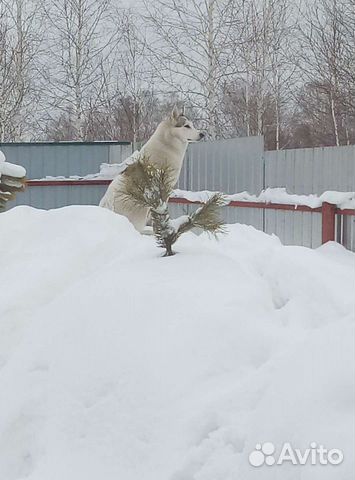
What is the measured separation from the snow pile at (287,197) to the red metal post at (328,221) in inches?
2.6

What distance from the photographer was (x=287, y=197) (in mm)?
7277

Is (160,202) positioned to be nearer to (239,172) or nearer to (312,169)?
(312,169)

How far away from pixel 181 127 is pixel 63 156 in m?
3.73

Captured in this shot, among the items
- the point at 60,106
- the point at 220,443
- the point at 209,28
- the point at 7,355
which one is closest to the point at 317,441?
the point at 220,443

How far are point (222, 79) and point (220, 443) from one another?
15.3 m

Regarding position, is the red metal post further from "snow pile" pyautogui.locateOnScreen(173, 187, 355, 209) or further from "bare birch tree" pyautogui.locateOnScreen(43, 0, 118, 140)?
"bare birch tree" pyautogui.locateOnScreen(43, 0, 118, 140)

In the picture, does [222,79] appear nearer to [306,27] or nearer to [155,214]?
[306,27]

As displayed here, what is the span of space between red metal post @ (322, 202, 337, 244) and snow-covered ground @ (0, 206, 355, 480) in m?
2.97

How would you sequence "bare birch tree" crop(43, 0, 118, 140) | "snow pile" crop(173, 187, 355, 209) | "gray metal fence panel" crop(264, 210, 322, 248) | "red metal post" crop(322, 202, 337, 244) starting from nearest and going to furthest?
"snow pile" crop(173, 187, 355, 209) < "red metal post" crop(322, 202, 337, 244) < "gray metal fence panel" crop(264, 210, 322, 248) < "bare birch tree" crop(43, 0, 118, 140)

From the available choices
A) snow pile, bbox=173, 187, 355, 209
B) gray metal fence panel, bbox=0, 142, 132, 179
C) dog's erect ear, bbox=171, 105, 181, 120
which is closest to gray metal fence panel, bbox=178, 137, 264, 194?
snow pile, bbox=173, 187, 355, 209

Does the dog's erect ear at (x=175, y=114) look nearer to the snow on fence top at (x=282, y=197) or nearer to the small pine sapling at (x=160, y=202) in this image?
the snow on fence top at (x=282, y=197)

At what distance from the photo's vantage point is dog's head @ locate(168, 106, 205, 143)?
8.34 meters

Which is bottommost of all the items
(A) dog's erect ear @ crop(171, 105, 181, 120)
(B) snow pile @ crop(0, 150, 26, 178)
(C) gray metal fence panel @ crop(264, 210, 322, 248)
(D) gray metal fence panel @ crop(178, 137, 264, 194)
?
(C) gray metal fence panel @ crop(264, 210, 322, 248)

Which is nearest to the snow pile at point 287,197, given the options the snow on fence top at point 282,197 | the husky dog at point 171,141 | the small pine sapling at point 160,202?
the snow on fence top at point 282,197
